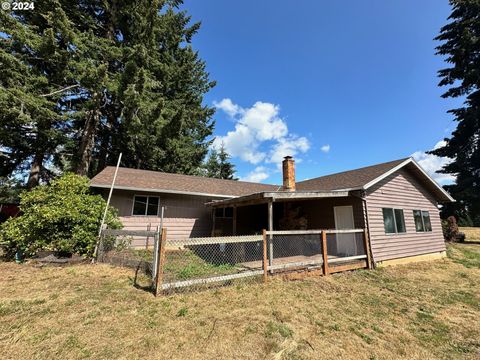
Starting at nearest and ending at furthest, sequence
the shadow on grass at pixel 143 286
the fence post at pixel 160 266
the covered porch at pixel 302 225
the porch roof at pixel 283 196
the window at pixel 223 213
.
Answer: the fence post at pixel 160 266 → the shadow on grass at pixel 143 286 → the porch roof at pixel 283 196 → the covered porch at pixel 302 225 → the window at pixel 223 213

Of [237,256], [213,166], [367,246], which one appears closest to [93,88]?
[237,256]

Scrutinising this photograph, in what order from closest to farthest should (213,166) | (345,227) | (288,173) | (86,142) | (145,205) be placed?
(345,227), (288,173), (145,205), (86,142), (213,166)

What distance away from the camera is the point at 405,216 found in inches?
424

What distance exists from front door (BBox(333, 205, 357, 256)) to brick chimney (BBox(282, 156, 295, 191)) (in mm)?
2208

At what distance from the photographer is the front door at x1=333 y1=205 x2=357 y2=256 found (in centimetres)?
965

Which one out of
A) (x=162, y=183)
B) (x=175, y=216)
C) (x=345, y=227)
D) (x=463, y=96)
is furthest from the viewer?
(x=463, y=96)

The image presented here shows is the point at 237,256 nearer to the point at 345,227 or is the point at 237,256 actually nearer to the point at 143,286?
the point at 143,286

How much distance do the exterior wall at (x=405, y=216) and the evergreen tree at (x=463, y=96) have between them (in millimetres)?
14360

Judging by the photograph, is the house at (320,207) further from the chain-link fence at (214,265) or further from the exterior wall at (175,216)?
the chain-link fence at (214,265)

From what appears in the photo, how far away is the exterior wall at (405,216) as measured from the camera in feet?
30.5

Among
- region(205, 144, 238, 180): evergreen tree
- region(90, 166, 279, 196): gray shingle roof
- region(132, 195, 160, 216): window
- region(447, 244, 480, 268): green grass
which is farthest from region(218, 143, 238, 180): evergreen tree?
region(447, 244, 480, 268): green grass

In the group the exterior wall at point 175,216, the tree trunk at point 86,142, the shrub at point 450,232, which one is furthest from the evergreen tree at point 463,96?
the tree trunk at point 86,142

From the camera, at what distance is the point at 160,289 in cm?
510

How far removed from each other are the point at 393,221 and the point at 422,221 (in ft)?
8.94
